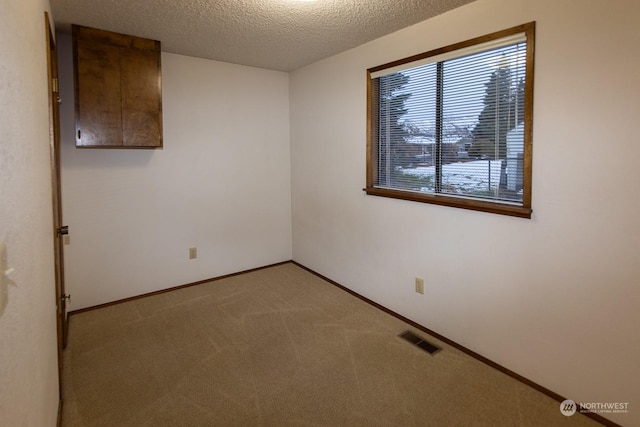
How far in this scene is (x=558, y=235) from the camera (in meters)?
2.07

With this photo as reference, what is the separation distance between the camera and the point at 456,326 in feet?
8.82

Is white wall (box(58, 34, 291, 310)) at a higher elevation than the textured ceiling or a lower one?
lower

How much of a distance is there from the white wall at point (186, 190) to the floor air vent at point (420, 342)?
2.11m

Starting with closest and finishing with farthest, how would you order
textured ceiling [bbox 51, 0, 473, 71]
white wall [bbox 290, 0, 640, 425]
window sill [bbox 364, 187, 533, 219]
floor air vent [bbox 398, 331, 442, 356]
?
white wall [bbox 290, 0, 640, 425], window sill [bbox 364, 187, 533, 219], textured ceiling [bbox 51, 0, 473, 71], floor air vent [bbox 398, 331, 442, 356]

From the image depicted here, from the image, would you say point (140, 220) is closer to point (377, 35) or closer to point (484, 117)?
point (377, 35)

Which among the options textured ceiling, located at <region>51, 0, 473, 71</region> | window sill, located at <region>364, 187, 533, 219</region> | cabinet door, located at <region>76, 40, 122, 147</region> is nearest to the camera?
window sill, located at <region>364, 187, 533, 219</region>

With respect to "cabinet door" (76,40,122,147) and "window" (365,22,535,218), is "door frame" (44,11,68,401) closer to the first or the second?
"cabinet door" (76,40,122,147)

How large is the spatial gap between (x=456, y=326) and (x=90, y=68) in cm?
339

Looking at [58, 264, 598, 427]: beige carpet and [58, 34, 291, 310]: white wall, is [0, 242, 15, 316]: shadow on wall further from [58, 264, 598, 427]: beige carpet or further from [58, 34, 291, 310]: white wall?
[58, 34, 291, 310]: white wall

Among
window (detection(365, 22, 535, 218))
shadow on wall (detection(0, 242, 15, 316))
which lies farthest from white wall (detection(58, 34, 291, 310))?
shadow on wall (detection(0, 242, 15, 316))

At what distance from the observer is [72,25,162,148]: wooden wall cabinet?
2896mm

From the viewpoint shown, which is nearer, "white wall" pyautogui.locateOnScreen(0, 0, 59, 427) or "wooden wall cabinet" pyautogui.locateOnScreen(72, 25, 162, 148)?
"white wall" pyautogui.locateOnScreen(0, 0, 59, 427)

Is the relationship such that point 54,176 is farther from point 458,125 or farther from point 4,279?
point 458,125

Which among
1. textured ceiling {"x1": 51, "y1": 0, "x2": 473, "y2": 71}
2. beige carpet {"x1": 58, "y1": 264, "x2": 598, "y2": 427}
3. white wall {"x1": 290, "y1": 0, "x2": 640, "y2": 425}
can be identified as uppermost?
textured ceiling {"x1": 51, "y1": 0, "x2": 473, "y2": 71}
